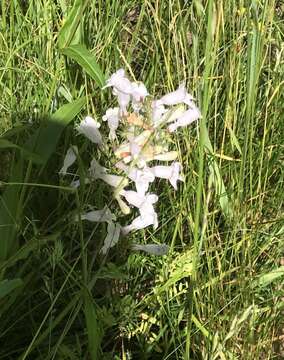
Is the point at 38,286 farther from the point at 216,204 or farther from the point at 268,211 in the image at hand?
the point at 268,211

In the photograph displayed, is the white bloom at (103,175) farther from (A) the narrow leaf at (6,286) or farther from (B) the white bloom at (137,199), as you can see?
(A) the narrow leaf at (6,286)

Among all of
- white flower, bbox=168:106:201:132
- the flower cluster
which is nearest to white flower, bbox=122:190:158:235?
the flower cluster

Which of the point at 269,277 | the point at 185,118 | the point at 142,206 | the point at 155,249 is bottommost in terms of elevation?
the point at 269,277

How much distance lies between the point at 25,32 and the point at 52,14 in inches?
2.6

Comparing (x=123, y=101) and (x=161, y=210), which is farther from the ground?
(x=123, y=101)

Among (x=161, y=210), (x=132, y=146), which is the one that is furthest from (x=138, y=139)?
(x=161, y=210)

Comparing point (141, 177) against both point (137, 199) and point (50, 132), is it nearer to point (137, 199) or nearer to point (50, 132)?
point (137, 199)

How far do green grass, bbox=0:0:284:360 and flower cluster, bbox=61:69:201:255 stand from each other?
0.27ft

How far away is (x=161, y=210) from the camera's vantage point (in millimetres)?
1307

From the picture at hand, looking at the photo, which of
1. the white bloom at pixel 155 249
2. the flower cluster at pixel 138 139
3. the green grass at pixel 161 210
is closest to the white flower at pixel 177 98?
the flower cluster at pixel 138 139

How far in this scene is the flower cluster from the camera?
84cm

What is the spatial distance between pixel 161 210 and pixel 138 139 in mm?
476

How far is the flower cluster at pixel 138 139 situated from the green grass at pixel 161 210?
0.08 meters

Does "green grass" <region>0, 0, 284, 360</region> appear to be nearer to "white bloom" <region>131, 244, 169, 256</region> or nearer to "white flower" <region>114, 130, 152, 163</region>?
"white bloom" <region>131, 244, 169, 256</region>
